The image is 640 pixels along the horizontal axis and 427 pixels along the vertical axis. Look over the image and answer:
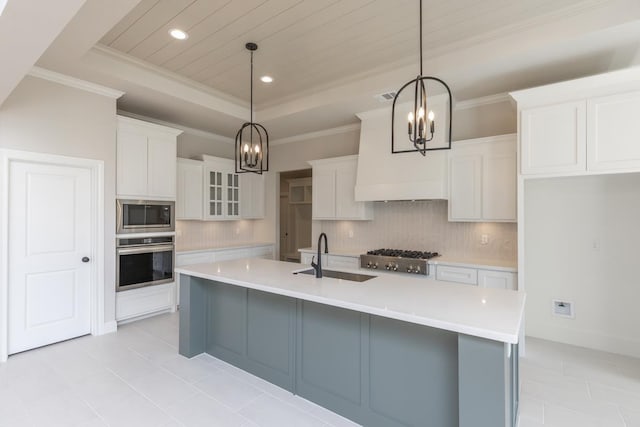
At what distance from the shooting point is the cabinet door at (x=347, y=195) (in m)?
4.92

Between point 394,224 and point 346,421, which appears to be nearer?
point 346,421

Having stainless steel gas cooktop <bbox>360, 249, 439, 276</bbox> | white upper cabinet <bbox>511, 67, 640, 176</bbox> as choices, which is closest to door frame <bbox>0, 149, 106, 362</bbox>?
stainless steel gas cooktop <bbox>360, 249, 439, 276</bbox>

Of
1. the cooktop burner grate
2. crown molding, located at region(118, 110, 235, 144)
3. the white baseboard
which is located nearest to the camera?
Result: the white baseboard

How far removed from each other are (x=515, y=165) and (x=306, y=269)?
2.58 meters

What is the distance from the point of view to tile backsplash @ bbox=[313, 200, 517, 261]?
3.98 metres

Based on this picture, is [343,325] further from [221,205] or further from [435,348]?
[221,205]

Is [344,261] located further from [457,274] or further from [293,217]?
[293,217]

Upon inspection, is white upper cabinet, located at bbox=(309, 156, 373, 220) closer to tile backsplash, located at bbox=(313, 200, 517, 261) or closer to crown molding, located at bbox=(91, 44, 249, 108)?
tile backsplash, located at bbox=(313, 200, 517, 261)

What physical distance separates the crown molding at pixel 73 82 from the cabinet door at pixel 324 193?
2.93 m

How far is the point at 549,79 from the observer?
3.43 meters

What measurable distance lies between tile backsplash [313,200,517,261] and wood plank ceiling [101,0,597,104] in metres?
2.02

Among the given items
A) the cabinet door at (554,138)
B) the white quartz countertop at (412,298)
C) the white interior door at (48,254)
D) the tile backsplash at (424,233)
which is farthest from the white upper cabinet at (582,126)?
the white interior door at (48,254)

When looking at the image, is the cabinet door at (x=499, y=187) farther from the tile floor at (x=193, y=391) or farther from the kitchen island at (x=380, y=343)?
the kitchen island at (x=380, y=343)

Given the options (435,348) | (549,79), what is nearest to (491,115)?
(549,79)
